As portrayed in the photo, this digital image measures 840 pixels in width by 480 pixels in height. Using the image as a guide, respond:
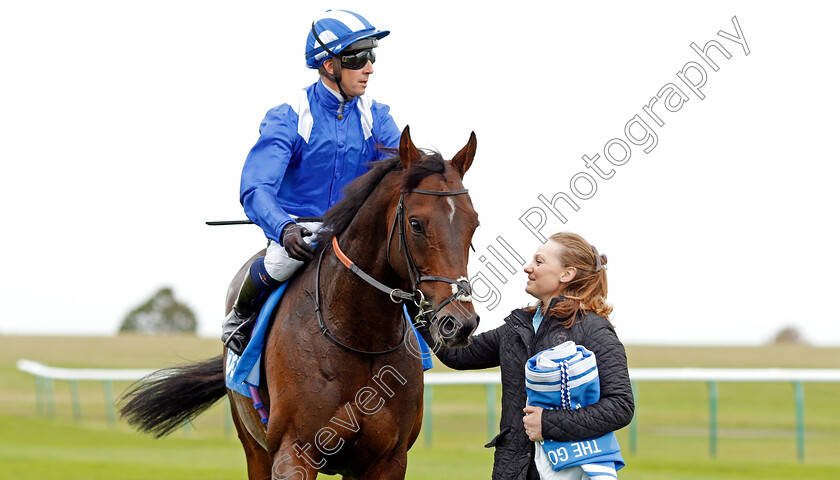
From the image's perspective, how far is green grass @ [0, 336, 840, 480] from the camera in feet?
30.8

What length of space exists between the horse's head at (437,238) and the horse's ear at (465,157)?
0.03ft

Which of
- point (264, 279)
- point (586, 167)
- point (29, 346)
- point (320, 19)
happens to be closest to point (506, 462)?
point (264, 279)

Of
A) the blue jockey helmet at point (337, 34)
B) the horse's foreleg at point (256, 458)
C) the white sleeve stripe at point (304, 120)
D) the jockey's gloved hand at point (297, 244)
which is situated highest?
the blue jockey helmet at point (337, 34)

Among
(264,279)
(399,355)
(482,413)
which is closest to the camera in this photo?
(399,355)

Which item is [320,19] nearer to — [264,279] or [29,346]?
[264,279]

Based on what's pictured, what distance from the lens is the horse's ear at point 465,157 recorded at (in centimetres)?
356

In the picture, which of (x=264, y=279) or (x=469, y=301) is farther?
(x=264, y=279)

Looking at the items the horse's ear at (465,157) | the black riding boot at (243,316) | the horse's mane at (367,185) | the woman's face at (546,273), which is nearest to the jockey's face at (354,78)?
the horse's mane at (367,185)

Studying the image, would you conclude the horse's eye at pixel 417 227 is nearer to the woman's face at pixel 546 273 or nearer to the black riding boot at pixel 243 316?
the woman's face at pixel 546 273

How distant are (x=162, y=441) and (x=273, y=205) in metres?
10.6

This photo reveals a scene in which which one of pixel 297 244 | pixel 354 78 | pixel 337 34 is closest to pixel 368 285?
pixel 297 244

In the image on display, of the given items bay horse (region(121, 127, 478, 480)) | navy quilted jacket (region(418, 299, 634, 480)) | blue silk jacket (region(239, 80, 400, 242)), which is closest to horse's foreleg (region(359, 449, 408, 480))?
bay horse (region(121, 127, 478, 480))

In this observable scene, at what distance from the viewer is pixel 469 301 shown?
10.2 feet

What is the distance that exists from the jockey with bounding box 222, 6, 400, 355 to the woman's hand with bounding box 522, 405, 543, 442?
1.15m
